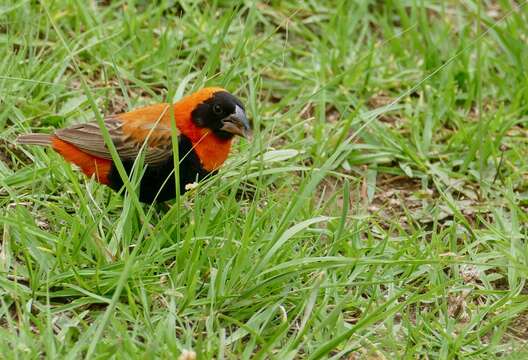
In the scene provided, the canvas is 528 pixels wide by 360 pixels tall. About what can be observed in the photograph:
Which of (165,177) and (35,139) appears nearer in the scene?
(165,177)

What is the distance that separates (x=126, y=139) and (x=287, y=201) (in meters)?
0.93

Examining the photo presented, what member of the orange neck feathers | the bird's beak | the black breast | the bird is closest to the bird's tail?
the bird

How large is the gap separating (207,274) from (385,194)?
5.81 feet

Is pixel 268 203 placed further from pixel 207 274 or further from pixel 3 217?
pixel 3 217

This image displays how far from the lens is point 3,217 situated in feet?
13.8

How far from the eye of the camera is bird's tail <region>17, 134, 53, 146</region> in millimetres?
5133

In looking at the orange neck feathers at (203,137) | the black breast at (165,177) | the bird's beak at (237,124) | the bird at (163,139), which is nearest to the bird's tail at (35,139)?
the bird at (163,139)

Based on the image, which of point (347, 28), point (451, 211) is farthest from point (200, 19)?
point (451, 211)

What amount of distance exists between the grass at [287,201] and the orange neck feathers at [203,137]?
98 millimetres

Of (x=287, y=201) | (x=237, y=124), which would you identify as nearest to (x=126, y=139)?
(x=237, y=124)

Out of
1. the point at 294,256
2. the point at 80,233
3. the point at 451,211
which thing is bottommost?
the point at 451,211

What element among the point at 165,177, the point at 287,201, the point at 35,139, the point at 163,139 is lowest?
the point at 287,201

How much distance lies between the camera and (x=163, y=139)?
5090mm

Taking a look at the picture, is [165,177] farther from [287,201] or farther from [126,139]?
[287,201]
